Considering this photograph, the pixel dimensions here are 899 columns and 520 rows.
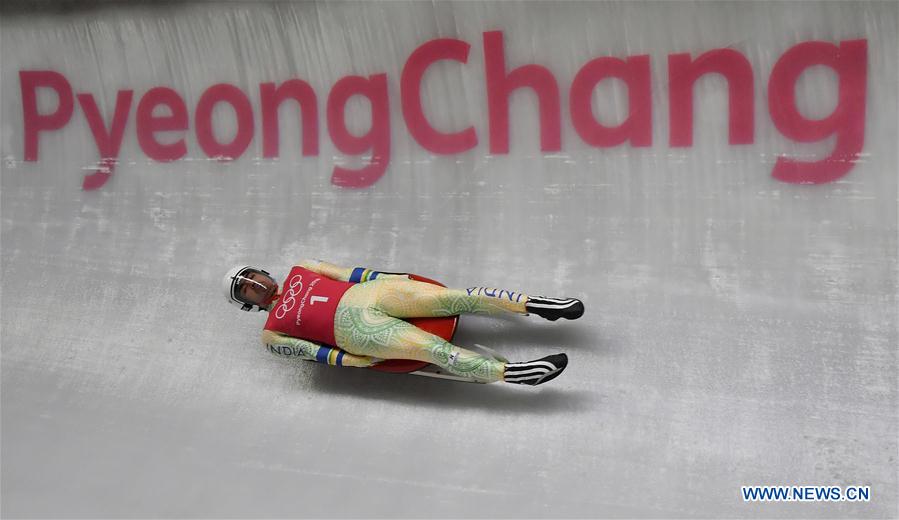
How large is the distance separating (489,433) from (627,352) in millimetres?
661

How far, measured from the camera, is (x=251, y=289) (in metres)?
3.75

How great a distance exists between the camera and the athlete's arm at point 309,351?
137 inches

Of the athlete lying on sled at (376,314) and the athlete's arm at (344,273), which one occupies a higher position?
the athlete's arm at (344,273)

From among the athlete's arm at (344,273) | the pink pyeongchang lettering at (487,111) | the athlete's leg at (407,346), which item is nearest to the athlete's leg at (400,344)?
the athlete's leg at (407,346)

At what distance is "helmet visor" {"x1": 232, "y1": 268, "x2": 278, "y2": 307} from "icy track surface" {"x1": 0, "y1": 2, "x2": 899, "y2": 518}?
34 centimetres

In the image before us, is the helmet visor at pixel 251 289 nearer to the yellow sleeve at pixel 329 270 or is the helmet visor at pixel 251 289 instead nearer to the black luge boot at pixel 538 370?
the yellow sleeve at pixel 329 270

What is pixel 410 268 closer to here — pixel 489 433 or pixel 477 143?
pixel 477 143

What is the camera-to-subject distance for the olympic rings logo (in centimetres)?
361

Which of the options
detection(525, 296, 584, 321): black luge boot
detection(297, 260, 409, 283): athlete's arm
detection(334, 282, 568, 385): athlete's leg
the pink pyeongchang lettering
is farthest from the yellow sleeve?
detection(525, 296, 584, 321): black luge boot

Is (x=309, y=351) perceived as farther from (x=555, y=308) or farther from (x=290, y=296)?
(x=555, y=308)

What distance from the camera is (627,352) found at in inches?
135

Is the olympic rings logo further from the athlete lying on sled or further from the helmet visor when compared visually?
the helmet visor

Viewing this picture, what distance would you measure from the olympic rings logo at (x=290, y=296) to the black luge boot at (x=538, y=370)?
1.03m

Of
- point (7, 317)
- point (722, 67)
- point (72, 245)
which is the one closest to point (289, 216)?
point (72, 245)
